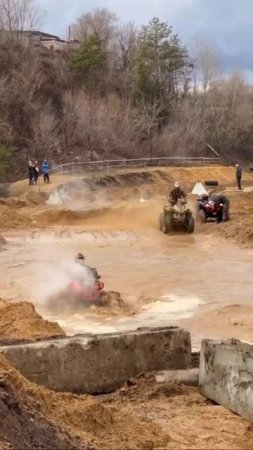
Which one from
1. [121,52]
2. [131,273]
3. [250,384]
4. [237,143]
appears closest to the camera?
[250,384]

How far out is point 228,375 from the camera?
765 cm

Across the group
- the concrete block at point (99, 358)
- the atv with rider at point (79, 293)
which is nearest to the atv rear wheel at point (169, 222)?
the atv with rider at point (79, 293)

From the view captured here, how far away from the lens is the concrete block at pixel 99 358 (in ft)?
26.2

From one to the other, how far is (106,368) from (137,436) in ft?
7.46

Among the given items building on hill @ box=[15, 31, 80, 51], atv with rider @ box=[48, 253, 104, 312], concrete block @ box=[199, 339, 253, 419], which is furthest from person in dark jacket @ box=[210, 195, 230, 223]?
building on hill @ box=[15, 31, 80, 51]

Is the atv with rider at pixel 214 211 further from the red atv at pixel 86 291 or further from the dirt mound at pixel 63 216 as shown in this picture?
the red atv at pixel 86 291

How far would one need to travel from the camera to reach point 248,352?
25.0 ft

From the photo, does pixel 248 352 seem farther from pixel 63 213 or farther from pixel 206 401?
pixel 63 213

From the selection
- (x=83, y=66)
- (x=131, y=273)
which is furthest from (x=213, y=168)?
(x=131, y=273)

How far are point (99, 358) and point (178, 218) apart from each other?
1639 cm

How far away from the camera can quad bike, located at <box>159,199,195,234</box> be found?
2442 cm

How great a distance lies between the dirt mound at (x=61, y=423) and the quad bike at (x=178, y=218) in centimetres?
1774

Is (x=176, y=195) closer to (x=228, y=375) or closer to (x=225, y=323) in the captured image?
(x=225, y=323)

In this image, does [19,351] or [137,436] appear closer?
[137,436]
